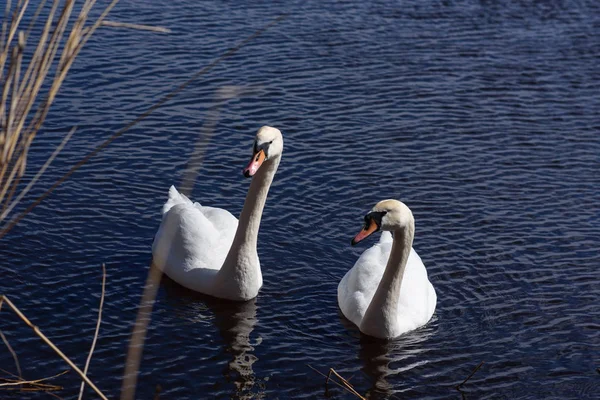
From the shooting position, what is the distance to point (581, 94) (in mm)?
16156

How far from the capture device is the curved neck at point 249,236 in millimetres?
9727

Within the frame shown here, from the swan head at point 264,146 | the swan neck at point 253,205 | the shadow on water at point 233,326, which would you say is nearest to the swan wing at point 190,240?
the shadow on water at point 233,326

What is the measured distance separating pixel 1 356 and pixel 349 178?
5733 millimetres

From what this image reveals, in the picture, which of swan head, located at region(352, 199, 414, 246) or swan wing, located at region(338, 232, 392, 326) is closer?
swan head, located at region(352, 199, 414, 246)

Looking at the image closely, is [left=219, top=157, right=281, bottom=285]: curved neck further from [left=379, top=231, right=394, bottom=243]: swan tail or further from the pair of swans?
[left=379, top=231, right=394, bottom=243]: swan tail

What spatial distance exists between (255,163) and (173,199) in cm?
238

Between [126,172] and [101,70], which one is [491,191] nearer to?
[126,172]

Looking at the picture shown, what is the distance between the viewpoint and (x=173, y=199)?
37.0ft

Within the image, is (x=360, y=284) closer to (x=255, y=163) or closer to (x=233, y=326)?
(x=233, y=326)

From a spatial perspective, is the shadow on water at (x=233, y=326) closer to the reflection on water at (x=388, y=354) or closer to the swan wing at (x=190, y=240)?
the swan wing at (x=190, y=240)

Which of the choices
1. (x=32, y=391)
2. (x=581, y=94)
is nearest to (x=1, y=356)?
(x=32, y=391)

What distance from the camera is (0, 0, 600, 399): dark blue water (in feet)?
28.7

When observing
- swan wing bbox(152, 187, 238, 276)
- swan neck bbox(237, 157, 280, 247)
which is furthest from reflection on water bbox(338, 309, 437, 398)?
swan wing bbox(152, 187, 238, 276)

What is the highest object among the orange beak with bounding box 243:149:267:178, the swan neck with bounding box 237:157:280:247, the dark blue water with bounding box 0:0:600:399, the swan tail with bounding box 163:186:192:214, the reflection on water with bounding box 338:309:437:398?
the orange beak with bounding box 243:149:267:178
